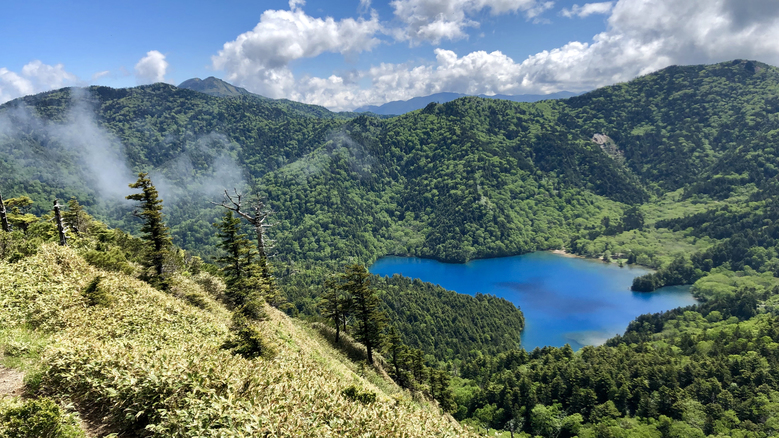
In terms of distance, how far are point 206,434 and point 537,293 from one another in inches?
7499

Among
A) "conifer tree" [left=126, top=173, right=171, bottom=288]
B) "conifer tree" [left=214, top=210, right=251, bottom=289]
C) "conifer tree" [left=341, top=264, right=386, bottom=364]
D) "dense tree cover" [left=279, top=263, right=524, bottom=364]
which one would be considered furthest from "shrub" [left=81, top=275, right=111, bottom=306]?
"dense tree cover" [left=279, top=263, right=524, bottom=364]

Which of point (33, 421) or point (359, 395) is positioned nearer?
point (33, 421)

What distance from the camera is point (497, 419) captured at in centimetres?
8331

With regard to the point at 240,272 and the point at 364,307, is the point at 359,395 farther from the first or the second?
the point at 364,307

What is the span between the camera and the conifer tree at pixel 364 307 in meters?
36.0

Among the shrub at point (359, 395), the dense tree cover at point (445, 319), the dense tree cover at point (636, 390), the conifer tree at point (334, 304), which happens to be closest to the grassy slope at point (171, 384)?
the shrub at point (359, 395)

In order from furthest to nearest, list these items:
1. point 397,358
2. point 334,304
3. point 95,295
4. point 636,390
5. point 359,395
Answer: point 636,390
point 397,358
point 334,304
point 95,295
point 359,395

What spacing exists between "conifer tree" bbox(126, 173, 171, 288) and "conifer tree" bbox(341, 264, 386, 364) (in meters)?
15.8

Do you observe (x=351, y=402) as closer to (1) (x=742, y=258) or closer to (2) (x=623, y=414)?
(2) (x=623, y=414)

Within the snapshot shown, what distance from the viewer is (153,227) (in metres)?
26.4

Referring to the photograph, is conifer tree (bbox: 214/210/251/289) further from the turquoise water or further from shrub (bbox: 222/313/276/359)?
the turquoise water

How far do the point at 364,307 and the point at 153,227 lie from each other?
792 inches

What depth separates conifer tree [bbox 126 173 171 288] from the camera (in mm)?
25417

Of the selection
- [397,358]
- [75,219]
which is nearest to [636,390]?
[397,358]
